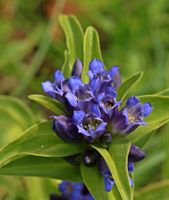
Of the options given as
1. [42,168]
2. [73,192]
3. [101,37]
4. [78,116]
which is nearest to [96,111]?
[78,116]

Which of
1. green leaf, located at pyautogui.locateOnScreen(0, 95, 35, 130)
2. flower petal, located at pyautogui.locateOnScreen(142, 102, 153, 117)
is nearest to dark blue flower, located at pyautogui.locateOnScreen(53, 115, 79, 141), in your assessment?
flower petal, located at pyautogui.locateOnScreen(142, 102, 153, 117)

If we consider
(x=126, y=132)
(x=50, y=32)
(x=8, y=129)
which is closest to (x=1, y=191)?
(x=8, y=129)

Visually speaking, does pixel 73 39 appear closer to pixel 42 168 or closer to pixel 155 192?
pixel 42 168

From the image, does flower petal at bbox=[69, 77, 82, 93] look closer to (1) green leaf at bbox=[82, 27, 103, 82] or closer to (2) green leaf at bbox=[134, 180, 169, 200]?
(1) green leaf at bbox=[82, 27, 103, 82]

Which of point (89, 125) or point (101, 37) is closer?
point (89, 125)

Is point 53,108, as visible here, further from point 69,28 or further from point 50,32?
point 50,32

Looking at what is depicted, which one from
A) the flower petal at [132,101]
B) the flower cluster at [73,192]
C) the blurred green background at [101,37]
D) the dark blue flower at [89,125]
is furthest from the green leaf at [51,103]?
the blurred green background at [101,37]
